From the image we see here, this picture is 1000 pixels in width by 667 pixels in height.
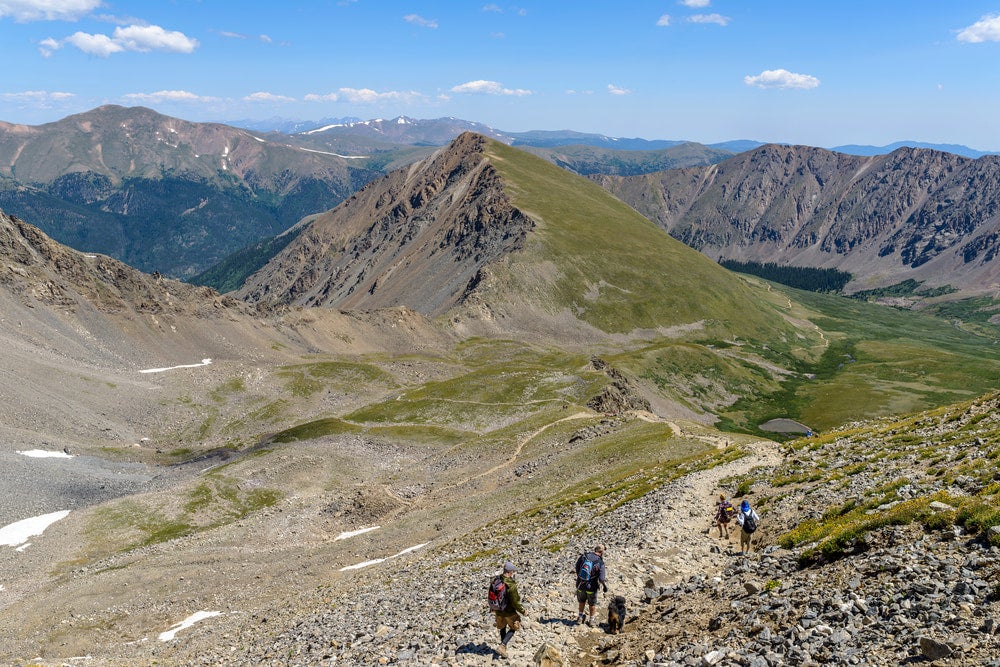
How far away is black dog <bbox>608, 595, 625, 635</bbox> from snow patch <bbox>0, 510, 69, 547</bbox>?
78.1 metres

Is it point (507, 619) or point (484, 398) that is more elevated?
point (507, 619)

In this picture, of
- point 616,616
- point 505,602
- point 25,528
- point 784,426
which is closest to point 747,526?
point 616,616

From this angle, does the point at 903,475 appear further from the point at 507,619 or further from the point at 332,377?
the point at 332,377

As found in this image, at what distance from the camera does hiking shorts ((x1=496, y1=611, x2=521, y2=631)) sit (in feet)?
82.7

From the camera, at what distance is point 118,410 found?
126062 millimetres

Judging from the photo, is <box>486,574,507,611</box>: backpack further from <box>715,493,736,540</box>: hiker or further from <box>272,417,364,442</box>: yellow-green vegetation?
<box>272,417,364,442</box>: yellow-green vegetation

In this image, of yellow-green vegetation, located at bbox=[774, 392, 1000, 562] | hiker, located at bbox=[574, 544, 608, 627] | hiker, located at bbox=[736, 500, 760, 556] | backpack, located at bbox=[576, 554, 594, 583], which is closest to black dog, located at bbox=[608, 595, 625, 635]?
hiker, located at bbox=[574, 544, 608, 627]

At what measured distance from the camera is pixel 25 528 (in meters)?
78.5

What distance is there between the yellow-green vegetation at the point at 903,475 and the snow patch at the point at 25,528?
8269 centimetres

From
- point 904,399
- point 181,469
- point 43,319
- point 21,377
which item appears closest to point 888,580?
point 181,469

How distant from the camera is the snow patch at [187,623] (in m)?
47.3

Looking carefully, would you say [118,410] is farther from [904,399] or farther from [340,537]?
[904,399]

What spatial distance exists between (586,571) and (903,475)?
729 inches

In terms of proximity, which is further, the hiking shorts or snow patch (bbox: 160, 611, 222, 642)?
snow patch (bbox: 160, 611, 222, 642)
